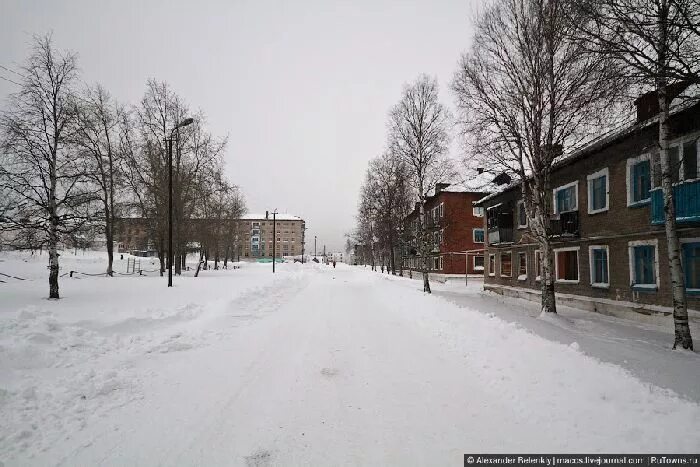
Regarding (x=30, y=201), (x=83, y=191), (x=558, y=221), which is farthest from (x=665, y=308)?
(x=30, y=201)

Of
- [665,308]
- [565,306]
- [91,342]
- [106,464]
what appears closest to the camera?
[106,464]

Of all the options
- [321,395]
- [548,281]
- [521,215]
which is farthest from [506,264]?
[321,395]

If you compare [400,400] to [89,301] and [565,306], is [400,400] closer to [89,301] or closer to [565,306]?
[89,301]

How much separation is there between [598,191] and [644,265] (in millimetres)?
3952

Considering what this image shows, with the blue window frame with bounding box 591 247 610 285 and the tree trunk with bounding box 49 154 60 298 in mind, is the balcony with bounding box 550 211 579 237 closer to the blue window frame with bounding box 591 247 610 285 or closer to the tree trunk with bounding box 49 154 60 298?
the blue window frame with bounding box 591 247 610 285

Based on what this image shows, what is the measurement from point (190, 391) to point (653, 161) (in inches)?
611

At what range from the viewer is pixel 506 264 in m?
24.1

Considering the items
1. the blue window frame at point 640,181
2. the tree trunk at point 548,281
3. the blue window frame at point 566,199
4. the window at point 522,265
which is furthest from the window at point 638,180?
the window at point 522,265

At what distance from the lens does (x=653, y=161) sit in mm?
11672

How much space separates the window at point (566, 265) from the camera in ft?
55.4

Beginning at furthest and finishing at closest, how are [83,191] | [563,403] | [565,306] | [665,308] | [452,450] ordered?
[565,306] < [83,191] < [665,308] < [563,403] < [452,450]

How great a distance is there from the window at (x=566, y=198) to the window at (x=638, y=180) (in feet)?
11.0

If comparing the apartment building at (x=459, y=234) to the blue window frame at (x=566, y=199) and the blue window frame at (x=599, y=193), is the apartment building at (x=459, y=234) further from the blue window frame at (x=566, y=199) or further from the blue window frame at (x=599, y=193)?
the blue window frame at (x=599, y=193)

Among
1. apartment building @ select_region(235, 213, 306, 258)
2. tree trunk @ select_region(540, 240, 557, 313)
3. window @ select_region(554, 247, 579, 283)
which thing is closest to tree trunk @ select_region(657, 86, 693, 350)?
tree trunk @ select_region(540, 240, 557, 313)
